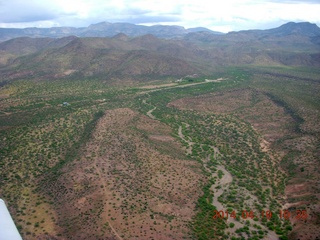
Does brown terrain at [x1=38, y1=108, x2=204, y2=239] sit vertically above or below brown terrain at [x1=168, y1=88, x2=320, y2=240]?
above

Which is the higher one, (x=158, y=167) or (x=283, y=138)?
(x=158, y=167)

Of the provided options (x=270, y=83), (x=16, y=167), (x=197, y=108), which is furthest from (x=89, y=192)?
(x=270, y=83)

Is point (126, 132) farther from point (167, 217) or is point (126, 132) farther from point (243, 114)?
point (243, 114)
